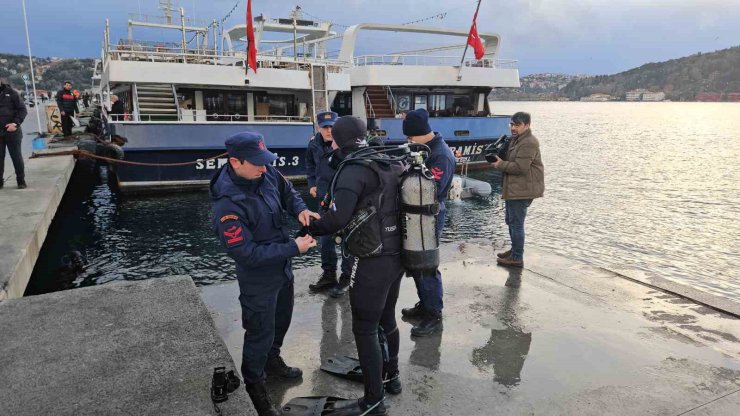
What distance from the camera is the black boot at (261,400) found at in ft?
8.71

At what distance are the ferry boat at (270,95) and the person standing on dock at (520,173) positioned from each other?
9461mm

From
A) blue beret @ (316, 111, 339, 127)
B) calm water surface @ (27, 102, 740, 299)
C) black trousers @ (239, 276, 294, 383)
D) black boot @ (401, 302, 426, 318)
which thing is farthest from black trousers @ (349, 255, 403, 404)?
calm water surface @ (27, 102, 740, 299)

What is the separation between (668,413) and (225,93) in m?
14.0

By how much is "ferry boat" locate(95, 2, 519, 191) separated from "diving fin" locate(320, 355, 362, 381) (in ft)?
34.6

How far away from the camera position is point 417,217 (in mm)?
2570

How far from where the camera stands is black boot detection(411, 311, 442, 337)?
148 inches

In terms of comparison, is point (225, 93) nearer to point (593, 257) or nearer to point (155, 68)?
point (155, 68)

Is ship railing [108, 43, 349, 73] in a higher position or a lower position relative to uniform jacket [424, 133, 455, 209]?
higher

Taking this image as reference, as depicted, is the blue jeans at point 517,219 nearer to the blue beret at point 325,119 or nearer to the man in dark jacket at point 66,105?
the blue beret at point 325,119

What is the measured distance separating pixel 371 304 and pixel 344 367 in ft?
2.83

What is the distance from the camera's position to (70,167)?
11.9 m

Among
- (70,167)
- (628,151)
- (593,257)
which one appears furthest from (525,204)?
(628,151)

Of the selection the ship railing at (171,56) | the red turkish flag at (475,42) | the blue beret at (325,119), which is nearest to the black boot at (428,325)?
the blue beret at (325,119)

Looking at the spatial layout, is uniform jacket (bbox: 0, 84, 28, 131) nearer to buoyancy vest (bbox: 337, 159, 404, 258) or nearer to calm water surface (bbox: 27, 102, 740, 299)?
calm water surface (bbox: 27, 102, 740, 299)
